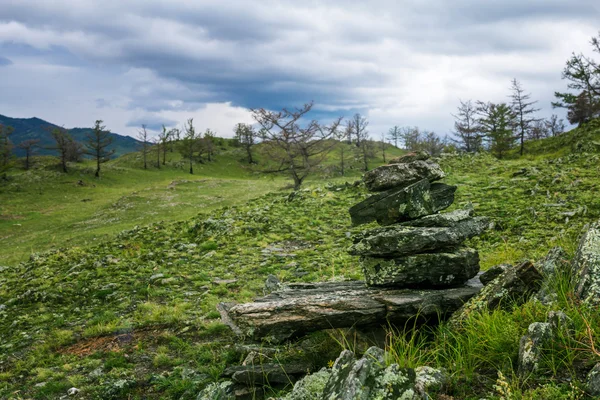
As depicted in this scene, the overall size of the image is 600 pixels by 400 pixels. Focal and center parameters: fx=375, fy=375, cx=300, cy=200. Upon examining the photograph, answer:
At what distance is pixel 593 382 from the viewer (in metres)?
4.28

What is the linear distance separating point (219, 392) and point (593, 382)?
217 inches

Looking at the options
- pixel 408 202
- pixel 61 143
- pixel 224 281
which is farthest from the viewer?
pixel 61 143

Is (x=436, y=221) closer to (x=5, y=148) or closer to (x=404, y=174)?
(x=404, y=174)

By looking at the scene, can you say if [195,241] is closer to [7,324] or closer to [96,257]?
[96,257]

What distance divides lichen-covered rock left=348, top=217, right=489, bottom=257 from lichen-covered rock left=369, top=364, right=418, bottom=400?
3.45 m

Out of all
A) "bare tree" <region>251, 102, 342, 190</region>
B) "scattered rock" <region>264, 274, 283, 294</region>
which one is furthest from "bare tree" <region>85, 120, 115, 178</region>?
"scattered rock" <region>264, 274, 283, 294</region>

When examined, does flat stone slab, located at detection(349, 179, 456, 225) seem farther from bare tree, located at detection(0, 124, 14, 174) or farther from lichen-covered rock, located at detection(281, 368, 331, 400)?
bare tree, located at detection(0, 124, 14, 174)

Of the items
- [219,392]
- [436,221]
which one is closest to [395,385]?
[219,392]

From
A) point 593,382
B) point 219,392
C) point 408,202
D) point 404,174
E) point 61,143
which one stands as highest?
point 61,143

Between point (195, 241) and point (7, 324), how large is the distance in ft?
29.9

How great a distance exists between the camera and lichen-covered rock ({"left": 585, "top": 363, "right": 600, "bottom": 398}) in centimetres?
422

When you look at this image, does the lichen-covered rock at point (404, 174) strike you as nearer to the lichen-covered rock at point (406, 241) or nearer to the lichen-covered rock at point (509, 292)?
the lichen-covered rock at point (406, 241)

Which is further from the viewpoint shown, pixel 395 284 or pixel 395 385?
pixel 395 284

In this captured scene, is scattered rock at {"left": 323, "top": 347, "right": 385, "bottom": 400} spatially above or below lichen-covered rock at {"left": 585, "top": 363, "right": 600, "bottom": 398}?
below
